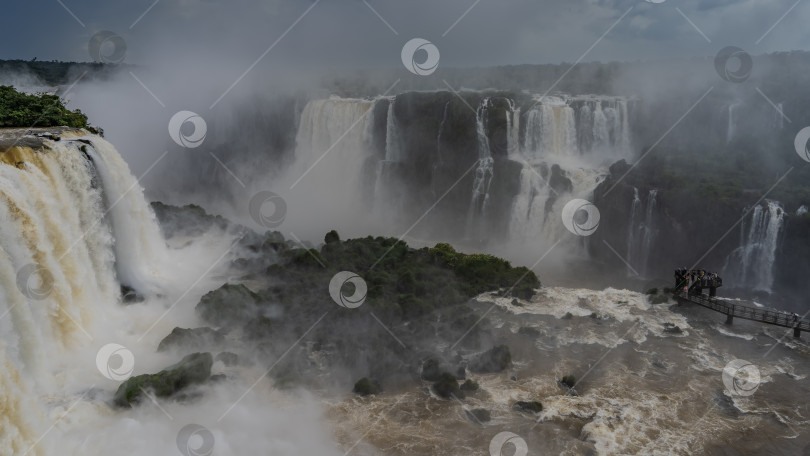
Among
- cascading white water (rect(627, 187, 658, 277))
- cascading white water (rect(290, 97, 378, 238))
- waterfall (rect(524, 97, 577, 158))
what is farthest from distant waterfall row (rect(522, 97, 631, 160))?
cascading white water (rect(290, 97, 378, 238))

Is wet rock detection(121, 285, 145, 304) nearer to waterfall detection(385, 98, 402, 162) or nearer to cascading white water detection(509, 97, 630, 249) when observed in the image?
cascading white water detection(509, 97, 630, 249)

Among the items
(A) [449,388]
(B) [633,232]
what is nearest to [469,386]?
(A) [449,388]

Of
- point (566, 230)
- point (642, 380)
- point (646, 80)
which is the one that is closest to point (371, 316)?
point (642, 380)

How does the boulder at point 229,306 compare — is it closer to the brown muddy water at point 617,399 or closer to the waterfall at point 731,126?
the brown muddy water at point 617,399

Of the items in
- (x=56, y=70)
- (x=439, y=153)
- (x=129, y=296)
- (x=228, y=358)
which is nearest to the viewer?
(x=228, y=358)

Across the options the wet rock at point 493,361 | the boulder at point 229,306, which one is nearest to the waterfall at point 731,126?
the wet rock at point 493,361

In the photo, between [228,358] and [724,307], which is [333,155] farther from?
[724,307]

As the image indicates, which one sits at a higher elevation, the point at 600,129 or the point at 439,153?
the point at 600,129
